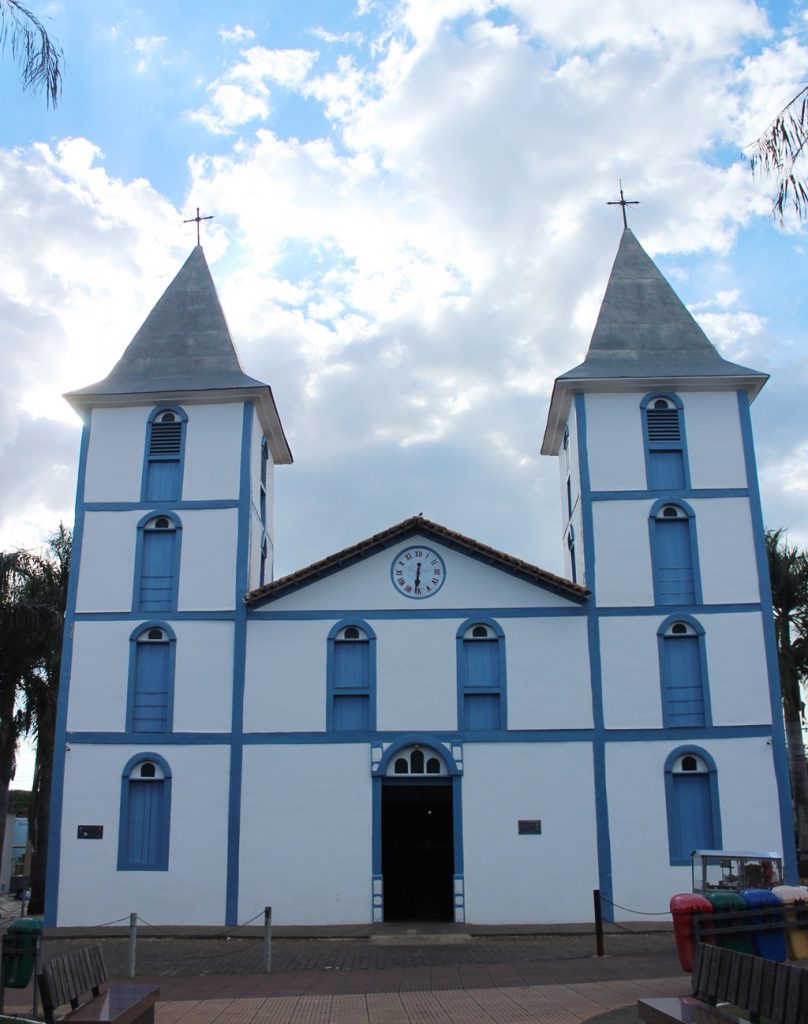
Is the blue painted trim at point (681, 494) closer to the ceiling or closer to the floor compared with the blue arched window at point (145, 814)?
closer to the ceiling

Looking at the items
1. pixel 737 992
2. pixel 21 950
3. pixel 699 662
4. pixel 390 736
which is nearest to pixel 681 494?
pixel 699 662

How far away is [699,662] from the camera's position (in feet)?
72.7

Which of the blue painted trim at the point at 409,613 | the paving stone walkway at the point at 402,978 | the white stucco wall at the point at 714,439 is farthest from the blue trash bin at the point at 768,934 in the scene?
the white stucco wall at the point at 714,439

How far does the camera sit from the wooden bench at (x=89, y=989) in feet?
28.7

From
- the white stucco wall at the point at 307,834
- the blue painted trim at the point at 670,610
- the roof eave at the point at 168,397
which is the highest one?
the roof eave at the point at 168,397

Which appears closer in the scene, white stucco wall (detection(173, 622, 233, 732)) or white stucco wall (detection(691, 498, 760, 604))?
white stucco wall (detection(173, 622, 233, 732))

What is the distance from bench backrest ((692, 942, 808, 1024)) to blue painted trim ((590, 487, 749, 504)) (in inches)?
583

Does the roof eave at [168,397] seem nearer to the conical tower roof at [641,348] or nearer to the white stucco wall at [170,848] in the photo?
the conical tower roof at [641,348]

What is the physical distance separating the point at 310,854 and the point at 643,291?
15658 millimetres

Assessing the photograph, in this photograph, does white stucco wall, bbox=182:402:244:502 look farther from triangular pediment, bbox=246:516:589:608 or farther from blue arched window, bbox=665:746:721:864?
blue arched window, bbox=665:746:721:864

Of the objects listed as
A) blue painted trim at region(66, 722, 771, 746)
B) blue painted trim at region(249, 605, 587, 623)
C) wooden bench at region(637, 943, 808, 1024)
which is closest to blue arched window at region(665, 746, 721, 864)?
blue painted trim at region(66, 722, 771, 746)

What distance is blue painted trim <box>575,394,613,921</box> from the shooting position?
68.9 ft

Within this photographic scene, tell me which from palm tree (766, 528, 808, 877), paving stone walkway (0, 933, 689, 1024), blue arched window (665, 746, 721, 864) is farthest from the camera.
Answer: palm tree (766, 528, 808, 877)

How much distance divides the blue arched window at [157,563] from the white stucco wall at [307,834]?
153 inches
